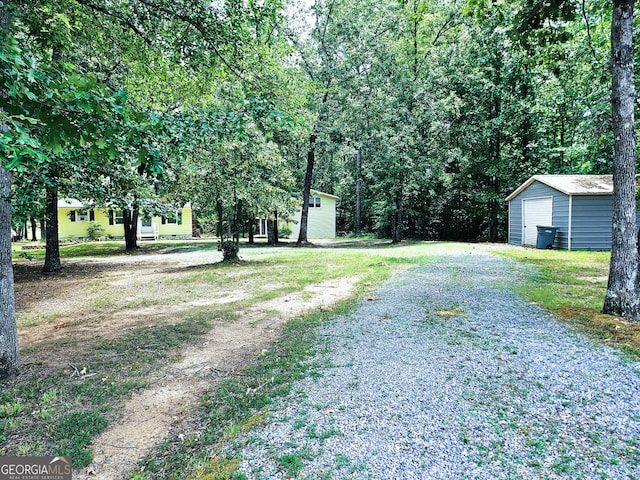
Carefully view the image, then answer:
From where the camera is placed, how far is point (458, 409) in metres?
2.79

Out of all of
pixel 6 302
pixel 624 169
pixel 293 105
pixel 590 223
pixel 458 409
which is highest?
pixel 293 105

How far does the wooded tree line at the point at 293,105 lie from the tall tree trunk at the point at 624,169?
5.17 feet

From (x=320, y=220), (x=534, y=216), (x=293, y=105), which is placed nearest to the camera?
(x=293, y=105)

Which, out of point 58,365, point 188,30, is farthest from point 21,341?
point 188,30

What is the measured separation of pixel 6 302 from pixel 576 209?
53.4 feet

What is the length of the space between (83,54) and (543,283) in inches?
394

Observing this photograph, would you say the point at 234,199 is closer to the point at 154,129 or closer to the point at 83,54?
the point at 83,54

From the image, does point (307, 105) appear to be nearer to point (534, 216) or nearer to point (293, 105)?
point (293, 105)

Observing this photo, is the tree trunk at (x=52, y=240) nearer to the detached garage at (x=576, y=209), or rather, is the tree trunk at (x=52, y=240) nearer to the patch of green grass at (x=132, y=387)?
the patch of green grass at (x=132, y=387)

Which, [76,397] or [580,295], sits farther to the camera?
[580,295]

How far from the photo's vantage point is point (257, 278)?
9.29 m

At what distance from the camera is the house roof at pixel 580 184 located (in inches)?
537

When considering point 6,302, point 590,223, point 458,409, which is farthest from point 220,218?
point 590,223

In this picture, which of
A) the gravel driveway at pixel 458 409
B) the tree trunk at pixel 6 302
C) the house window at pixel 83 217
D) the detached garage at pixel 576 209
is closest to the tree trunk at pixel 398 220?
the detached garage at pixel 576 209
